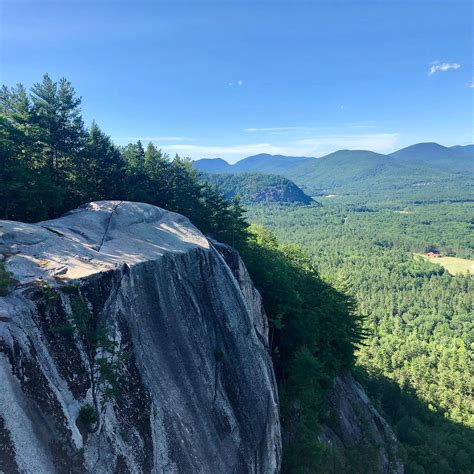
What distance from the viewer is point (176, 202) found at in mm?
29859

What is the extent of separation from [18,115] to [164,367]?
19.8m

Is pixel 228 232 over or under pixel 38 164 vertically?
under

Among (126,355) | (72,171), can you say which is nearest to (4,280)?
(126,355)

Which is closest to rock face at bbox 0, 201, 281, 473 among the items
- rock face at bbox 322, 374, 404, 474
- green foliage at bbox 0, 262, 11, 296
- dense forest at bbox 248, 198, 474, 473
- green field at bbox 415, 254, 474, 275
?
green foliage at bbox 0, 262, 11, 296

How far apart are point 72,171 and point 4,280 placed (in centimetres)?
1801

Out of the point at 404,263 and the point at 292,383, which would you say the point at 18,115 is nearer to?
the point at 292,383

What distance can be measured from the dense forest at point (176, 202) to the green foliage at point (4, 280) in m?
9.81

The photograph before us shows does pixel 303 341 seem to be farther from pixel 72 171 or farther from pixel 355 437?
pixel 72 171

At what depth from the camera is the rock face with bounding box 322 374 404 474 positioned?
2220 cm

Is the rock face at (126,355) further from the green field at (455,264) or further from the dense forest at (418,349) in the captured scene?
the green field at (455,264)

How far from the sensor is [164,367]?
1331cm

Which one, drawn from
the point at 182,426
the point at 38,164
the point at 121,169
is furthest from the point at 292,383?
the point at 38,164

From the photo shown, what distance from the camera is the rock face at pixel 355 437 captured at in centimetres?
2220

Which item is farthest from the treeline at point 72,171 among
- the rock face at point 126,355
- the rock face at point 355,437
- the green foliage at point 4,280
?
the rock face at point 355,437
